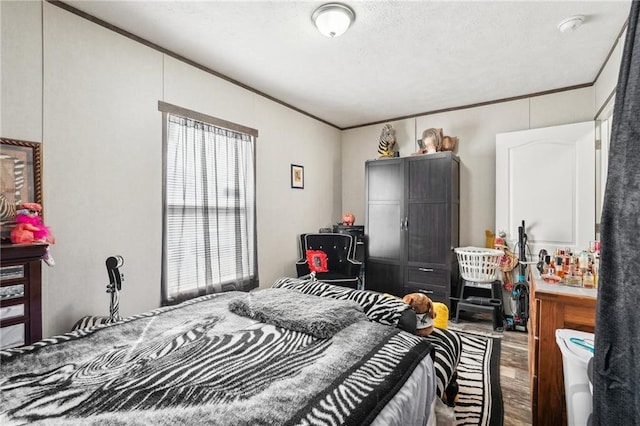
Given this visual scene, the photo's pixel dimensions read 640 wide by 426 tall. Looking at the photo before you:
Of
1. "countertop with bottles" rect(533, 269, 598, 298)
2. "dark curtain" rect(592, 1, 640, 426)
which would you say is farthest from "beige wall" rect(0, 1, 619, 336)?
"dark curtain" rect(592, 1, 640, 426)

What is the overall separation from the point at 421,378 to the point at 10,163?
254cm

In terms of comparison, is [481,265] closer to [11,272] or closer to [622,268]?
[622,268]

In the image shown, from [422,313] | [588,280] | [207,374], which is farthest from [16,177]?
[588,280]

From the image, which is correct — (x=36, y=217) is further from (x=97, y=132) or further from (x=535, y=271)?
(x=535, y=271)

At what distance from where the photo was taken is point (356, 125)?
16.1 ft

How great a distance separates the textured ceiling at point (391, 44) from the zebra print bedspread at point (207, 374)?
2063 millimetres

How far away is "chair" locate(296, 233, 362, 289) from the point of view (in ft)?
12.2

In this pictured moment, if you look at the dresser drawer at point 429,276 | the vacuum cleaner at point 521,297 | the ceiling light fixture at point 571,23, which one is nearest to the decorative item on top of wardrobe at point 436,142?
the vacuum cleaner at point 521,297

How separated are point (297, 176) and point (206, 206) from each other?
1496 millimetres

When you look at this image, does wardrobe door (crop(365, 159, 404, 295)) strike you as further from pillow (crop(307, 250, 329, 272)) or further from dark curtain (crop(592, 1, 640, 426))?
dark curtain (crop(592, 1, 640, 426))

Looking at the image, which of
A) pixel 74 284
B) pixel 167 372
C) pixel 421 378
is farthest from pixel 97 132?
pixel 421 378

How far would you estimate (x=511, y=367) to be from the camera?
2480mm

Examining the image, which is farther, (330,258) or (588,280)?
(330,258)

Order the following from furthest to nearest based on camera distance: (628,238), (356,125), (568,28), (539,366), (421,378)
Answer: (356,125) < (568,28) < (539,366) < (421,378) < (628,238)
